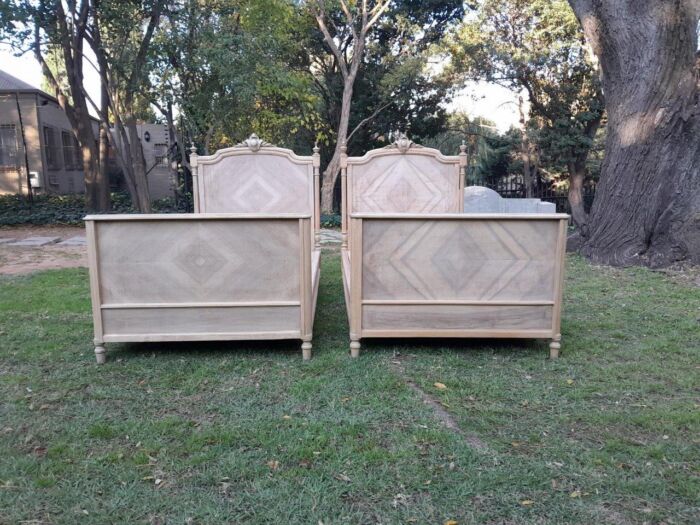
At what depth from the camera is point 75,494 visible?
6.61ft

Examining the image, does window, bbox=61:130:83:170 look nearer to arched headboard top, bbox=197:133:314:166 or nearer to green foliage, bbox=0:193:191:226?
green foliage, bbox=0:193:191:226

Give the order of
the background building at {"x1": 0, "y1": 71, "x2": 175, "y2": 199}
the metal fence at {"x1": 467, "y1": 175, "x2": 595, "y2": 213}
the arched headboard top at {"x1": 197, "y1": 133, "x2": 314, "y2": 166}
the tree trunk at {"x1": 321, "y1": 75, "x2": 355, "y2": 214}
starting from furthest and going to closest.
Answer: the metal fence at {"x1": 467, "y1": 175, "x2": 595, "y2": 213}, the background building at {"x1": 0, "y1": 71, "x2": 175, "y2": 199}, the tree trunk at {"x1": 321, "y1": 75, "x2": 355, "y2": 214}, the arched headboard top at {"x1": 197, "y1": 133, "x2": 314, "y2": 166}

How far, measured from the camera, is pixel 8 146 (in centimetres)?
1550

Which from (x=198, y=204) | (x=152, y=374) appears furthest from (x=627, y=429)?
(x=198, y=204)

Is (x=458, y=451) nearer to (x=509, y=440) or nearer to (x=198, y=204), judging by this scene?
(x=509, y=440)

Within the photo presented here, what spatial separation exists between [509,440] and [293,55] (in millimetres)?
15551

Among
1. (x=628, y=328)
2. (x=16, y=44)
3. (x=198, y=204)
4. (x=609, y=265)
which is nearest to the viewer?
(x=628, y=328)

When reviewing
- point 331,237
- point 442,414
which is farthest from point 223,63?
point 442,414

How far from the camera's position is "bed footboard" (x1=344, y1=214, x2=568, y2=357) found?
135 inches

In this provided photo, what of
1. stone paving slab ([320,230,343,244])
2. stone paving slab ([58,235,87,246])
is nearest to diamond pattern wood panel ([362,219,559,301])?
stone paving slab ([320,230,343,244])

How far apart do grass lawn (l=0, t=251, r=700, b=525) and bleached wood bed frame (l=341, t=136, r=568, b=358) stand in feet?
0.84

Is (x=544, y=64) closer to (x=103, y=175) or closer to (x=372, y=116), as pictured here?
(x=372, y=116)

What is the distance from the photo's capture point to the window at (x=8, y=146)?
604 inches

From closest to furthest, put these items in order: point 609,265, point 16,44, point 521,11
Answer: point 609,265, point 16,44, point 521,11
